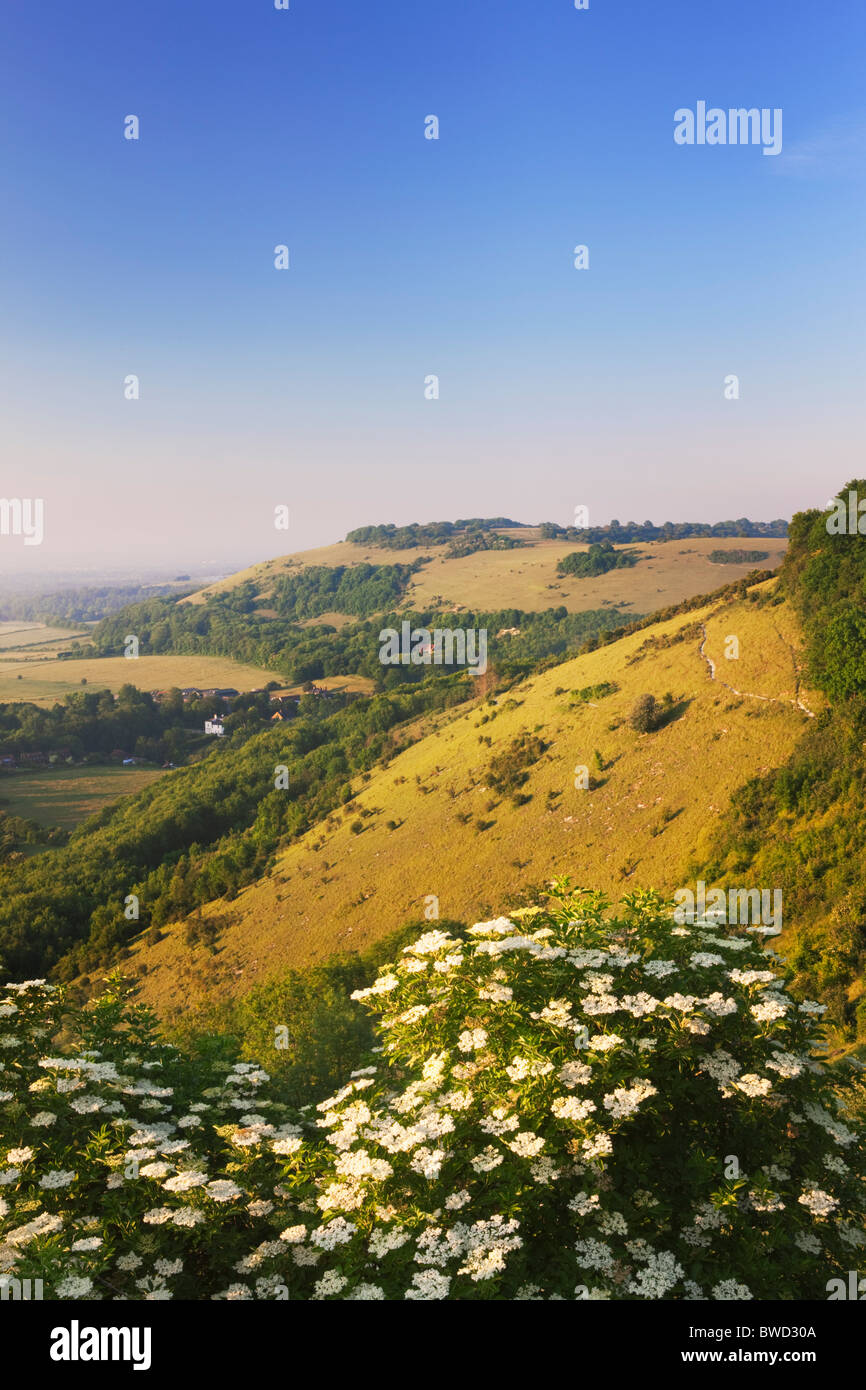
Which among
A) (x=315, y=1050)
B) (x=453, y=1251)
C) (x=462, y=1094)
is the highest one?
(x=462, y=1094)

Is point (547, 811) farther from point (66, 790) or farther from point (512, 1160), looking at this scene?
point (66, 790)

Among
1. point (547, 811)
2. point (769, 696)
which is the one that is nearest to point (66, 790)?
point (547, 811)

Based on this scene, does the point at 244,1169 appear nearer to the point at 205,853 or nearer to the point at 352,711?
the point at 205,853

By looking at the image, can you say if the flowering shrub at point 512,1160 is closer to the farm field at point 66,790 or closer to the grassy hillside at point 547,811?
the grassy hillside at point 547,811

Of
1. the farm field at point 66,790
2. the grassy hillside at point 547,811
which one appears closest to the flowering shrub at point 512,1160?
the grassy hillside at point 547,811

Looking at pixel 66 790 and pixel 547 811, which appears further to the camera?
pixel 66 790

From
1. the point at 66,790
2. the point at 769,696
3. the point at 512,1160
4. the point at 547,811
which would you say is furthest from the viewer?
the point at 66,790

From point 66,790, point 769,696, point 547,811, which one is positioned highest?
point 769,696
